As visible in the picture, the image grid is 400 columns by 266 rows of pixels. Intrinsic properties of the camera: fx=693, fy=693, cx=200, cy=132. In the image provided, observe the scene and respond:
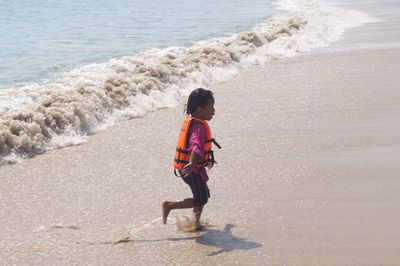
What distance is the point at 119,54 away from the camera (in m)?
16.0

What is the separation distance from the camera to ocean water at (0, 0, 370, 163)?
895 centimetres

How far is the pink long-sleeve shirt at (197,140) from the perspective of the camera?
519cm

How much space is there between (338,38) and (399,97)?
7891 millimetres

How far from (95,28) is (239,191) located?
54.7 ft

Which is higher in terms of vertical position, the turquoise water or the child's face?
the child's face

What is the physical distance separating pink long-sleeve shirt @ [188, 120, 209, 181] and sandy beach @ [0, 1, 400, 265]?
23.0 inches

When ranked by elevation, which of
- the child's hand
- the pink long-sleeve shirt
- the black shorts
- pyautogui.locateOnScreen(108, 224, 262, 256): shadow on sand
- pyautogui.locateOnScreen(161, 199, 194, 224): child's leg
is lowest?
pyautogui.locateOnScreen(108, 224, 262, 256): shadow on sand

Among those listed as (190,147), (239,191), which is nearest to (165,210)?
(190,147)

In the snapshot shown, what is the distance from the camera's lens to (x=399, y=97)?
373 inches

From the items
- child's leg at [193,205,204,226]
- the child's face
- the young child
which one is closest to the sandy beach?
child's leg at [193,205,204,226]

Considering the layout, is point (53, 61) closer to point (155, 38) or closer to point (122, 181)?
point (155, 38)

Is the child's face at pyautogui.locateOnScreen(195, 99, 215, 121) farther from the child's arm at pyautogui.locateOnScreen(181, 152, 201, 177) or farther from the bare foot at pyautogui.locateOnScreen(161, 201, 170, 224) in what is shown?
the bare foot at pyautogui.locateOnScreen(161, 201, 170, 224)

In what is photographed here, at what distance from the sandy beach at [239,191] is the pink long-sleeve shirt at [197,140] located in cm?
58

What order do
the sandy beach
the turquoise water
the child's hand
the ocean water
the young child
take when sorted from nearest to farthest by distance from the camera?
the sandy beach → the child's hand → the young child → the ocean water → the turquoise water
